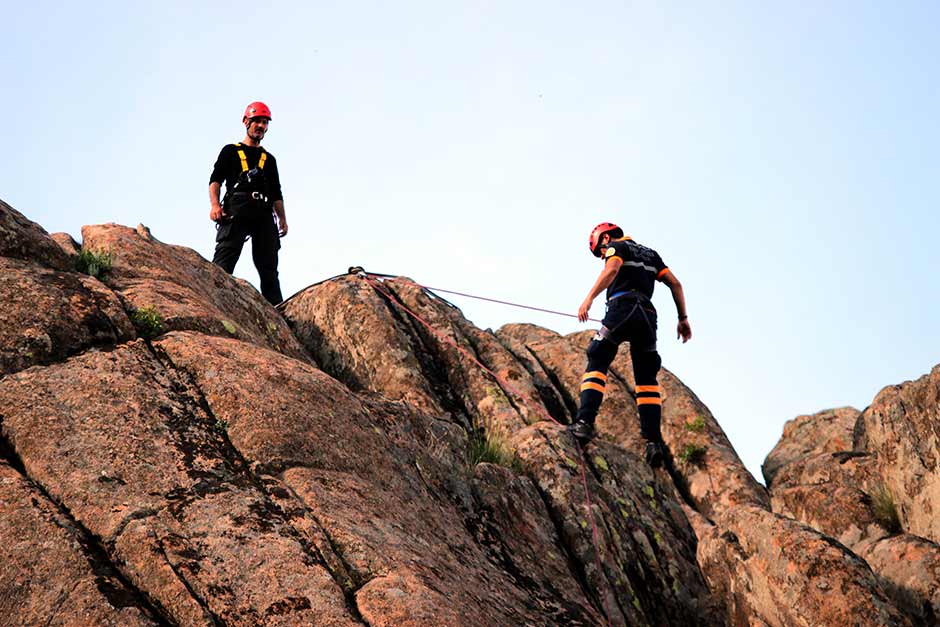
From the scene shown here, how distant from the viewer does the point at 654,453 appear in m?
16.4

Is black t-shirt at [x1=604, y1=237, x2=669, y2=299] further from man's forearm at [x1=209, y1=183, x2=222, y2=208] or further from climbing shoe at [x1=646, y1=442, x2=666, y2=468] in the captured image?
man's forearm at [x1=209, y1=183, x2=222, y2=208]

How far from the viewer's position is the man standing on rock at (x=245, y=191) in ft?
57.1

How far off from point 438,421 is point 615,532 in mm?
2998

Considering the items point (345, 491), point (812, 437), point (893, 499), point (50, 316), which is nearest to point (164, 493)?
point (345, 491)

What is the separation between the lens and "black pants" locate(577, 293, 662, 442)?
15016 millimetres

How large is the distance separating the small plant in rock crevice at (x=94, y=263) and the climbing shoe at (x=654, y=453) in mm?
9300

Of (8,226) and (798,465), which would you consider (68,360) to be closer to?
(8,226)

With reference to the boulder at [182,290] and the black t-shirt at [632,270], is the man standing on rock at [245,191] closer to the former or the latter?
the boulder at [182,290]

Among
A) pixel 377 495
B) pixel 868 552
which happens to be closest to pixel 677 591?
pixel 868 552

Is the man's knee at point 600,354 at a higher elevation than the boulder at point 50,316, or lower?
higher

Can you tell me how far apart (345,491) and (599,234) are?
8.20m

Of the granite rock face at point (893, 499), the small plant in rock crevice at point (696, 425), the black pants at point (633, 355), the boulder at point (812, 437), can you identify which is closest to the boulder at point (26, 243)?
the black pants at point (633, 355)

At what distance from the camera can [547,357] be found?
20.3 meters

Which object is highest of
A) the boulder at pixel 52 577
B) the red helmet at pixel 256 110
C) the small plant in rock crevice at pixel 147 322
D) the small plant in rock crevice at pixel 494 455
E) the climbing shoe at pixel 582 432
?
the red helmet at pixel 256 110
